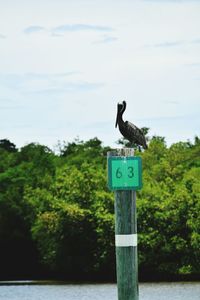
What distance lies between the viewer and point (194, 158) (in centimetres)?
7856

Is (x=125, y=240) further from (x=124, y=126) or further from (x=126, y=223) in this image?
(x=124, y=126)

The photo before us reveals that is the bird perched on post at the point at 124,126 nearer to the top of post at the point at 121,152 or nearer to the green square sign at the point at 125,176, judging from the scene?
the top of post at the point at 121,152

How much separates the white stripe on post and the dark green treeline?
181ft

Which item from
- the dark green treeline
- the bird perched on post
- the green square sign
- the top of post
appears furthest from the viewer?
the dark green treeline

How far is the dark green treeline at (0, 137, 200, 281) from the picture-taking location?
64500mm

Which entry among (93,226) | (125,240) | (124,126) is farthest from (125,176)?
(93,226)

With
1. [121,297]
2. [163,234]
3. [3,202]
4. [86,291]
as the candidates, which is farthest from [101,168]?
[121,297]

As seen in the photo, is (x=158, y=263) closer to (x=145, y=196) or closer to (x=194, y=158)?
(x=145, y=196)

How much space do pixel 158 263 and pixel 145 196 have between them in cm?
379

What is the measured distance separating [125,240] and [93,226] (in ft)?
190

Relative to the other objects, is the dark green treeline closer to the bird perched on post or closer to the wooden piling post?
the bird perched on post

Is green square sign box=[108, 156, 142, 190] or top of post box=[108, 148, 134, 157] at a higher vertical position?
top of post box=[108, 148, 134, 157]

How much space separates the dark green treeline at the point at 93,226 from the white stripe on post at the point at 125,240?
55117 millimetres

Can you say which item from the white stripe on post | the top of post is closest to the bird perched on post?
the top of post
